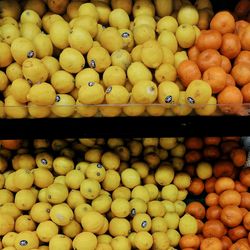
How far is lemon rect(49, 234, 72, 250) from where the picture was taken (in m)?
1.61

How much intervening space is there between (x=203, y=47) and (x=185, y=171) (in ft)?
1.97

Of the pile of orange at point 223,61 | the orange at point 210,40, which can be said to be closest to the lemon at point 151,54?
the pile of orange at point 223,61

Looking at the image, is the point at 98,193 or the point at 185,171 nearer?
the point at 98,193

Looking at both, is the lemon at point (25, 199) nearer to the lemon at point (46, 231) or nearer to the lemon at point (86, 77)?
the lemon at point (46, 231)

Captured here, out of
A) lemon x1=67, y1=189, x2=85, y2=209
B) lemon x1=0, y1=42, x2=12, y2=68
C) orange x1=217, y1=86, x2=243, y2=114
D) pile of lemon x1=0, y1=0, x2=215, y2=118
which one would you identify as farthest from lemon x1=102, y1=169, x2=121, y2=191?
lemon x1=0, y1=42, x2=12, y2=68

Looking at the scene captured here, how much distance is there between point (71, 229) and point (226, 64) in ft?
3.26

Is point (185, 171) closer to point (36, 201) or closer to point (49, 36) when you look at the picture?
point (36, 201)

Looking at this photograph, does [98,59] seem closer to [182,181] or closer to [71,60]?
[71,60]

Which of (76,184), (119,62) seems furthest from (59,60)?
(76,184)

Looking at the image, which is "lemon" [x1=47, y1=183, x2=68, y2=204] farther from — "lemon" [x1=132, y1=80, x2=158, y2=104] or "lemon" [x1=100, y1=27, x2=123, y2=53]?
"lemon" [x1=100, y1=27, x2=123, y2=53]

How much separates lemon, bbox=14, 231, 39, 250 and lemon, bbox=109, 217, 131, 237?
12.3 inches

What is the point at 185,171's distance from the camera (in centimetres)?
200

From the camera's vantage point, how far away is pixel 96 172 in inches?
69.6

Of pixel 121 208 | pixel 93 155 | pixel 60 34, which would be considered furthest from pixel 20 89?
pixel 121 208
